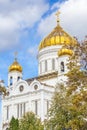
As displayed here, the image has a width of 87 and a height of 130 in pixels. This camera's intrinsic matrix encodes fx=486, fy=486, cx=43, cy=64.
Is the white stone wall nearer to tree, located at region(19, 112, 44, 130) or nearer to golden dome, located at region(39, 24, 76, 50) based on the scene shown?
golden dome, located at region(39, 24, 76, 50)

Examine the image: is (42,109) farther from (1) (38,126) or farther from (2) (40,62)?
(1) (38,126)

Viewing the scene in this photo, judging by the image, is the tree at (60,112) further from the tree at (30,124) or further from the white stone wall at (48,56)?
the white stone wall at (48,56)

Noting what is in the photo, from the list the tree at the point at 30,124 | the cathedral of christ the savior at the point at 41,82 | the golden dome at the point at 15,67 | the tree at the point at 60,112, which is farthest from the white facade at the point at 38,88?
the tree at the point at 60,112

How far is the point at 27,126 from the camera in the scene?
137 ft

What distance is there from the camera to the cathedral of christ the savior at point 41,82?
60.5 m

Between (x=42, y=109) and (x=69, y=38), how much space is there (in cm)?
1364

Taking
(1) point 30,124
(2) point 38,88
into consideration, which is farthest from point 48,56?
(1) point 30,124

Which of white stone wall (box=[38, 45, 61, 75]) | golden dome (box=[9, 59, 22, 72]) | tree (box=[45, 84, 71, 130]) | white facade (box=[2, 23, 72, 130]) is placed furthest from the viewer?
golden dome (box=[9, 59, 22, 72])

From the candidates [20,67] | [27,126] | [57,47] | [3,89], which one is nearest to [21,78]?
[20,67]

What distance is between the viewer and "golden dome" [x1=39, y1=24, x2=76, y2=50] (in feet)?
224

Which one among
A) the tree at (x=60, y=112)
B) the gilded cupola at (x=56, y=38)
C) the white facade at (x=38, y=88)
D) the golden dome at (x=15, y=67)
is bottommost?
the tree at (x=60, y=112)

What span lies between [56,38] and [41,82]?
26.0ft

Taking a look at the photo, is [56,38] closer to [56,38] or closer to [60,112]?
[56,38]

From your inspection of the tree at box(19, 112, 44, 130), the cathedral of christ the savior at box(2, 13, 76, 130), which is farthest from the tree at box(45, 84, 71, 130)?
the cathedral of christ the savior at box(2, 13, 76, 130)
